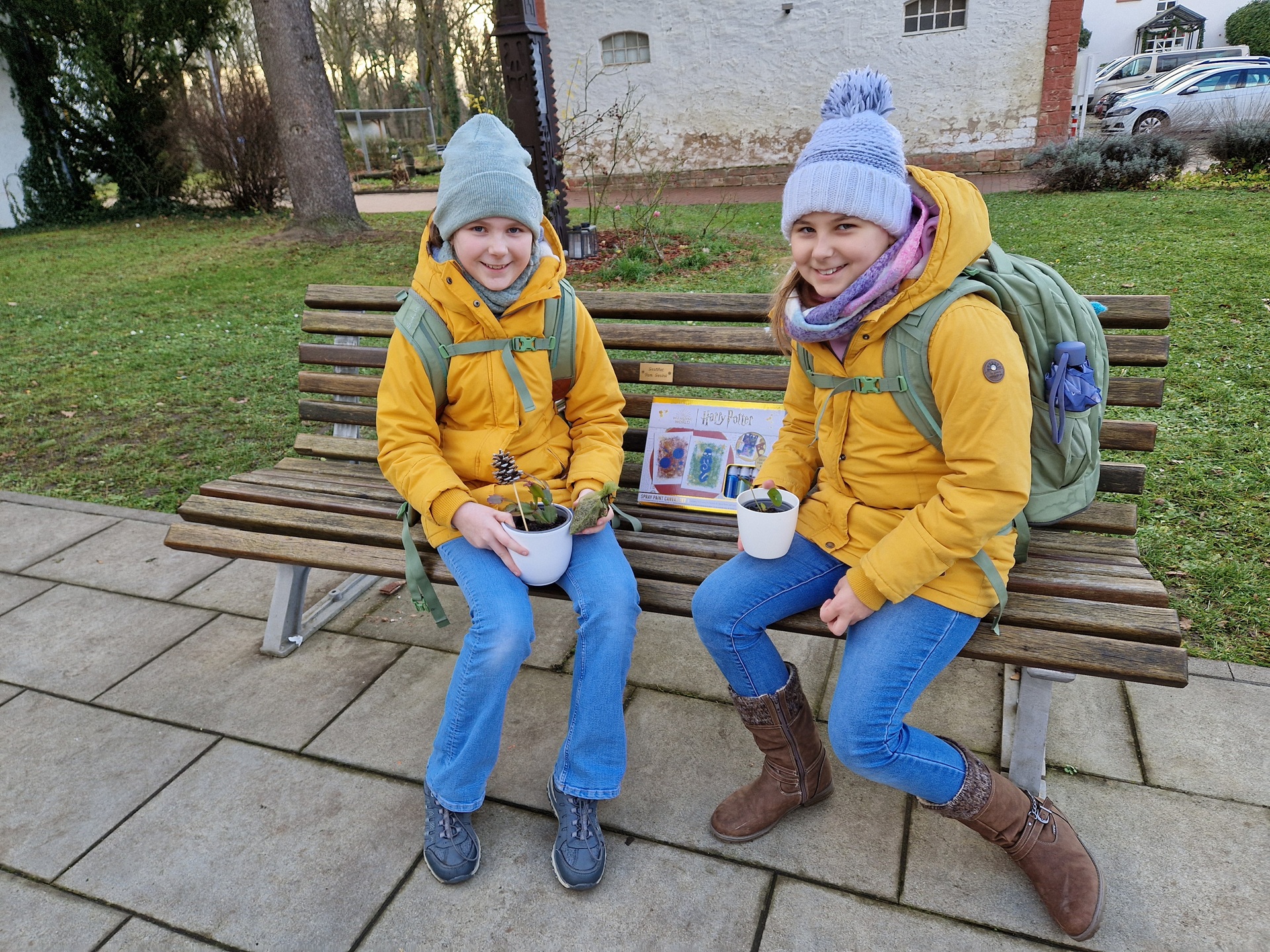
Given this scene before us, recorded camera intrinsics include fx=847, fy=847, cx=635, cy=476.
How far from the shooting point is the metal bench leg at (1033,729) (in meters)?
2.02

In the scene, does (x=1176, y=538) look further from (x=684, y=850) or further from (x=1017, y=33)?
(x=1017, y=33)

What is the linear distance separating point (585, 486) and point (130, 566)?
7.71 feet

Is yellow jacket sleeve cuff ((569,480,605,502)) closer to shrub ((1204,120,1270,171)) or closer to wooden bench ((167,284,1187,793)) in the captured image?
wooden bench ((167,284,1187,793))

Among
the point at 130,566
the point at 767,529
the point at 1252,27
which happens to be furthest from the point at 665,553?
the point at 1252,27


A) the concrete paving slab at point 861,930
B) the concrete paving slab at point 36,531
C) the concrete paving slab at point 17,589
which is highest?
the concrete paving slab at point 36,531

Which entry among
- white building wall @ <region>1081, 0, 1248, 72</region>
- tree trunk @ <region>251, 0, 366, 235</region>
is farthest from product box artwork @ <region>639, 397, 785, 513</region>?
white building wall @ <region>1081, 0, 1248, 72</region>

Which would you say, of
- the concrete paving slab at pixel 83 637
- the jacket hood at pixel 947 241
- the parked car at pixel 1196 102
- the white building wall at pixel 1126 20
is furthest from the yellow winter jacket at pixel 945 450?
the white building wall at pixel 1126 20

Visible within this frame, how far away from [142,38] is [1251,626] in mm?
18168

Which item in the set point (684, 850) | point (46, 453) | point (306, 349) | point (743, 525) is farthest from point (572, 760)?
point (46, 453)

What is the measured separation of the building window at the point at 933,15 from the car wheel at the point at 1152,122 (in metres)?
4.36

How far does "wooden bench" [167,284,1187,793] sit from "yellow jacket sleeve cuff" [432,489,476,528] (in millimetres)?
212

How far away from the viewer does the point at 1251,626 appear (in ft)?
8.77

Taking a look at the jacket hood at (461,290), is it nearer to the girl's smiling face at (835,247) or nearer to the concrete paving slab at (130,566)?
the girl's smiling face at (835,247)

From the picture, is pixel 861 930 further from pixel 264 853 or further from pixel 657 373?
pixel 657 373
